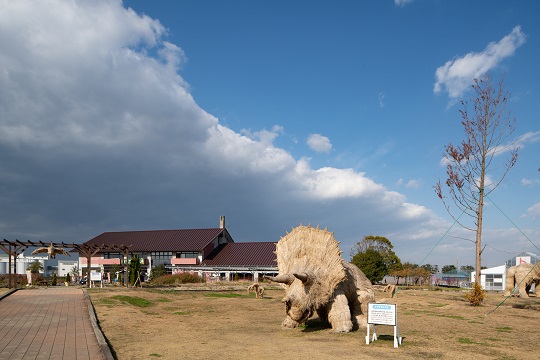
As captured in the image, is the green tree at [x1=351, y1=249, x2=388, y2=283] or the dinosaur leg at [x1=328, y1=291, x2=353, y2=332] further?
the green tree at [x1=351, y1=249, x2=388, y2=283]

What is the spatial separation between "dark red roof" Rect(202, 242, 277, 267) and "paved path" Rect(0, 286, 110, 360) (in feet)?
109

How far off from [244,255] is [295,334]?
41171 millimetres

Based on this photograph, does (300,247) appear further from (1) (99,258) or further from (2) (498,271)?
(1) (99,258)

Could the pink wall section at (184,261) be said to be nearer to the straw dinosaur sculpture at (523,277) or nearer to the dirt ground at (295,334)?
the dirt ground at (295,334)

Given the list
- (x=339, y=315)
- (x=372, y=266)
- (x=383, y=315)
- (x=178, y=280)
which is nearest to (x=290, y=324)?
(x=339, y=315)

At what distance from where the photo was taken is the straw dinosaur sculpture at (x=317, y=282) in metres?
11.7

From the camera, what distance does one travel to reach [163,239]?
187 feet

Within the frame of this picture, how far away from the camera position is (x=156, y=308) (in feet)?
61.4

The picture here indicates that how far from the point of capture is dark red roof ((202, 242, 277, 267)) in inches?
1987

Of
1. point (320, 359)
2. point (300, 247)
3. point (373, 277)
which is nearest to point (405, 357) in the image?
point (320, 359)

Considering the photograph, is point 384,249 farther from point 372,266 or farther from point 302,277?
point 302,277

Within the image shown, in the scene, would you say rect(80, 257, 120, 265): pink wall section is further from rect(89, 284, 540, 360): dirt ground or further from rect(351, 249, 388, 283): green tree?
rect(89, 284, 540, 360): dirt ground

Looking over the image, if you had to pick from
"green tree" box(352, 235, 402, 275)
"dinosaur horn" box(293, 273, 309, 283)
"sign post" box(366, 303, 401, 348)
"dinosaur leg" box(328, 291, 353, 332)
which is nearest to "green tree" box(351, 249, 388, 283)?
"green tree" box(352, 235, 402, 275)

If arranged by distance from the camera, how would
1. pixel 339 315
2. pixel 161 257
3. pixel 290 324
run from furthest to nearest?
pixel 161 257 → pixel 290 324 → pixel 339 315
